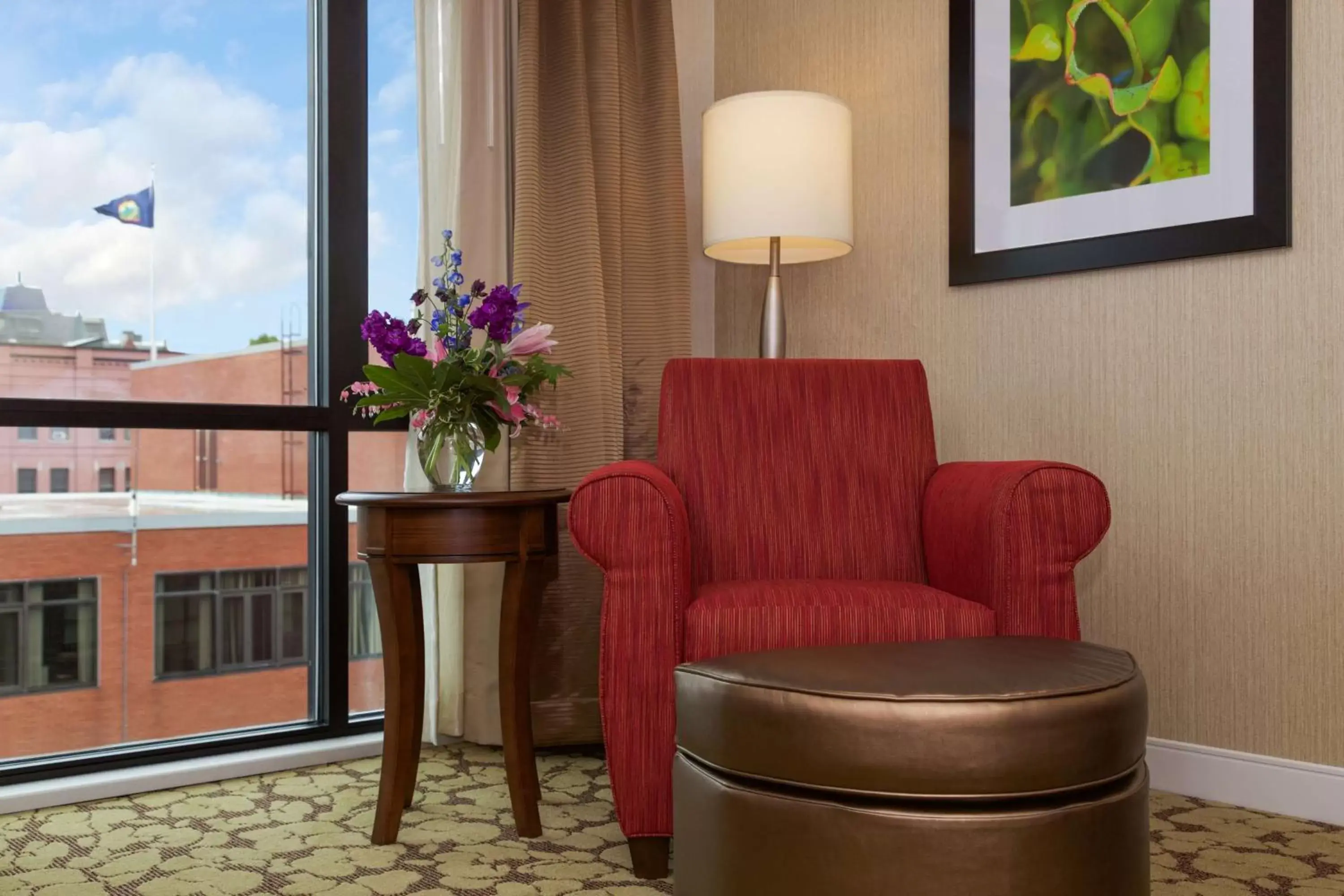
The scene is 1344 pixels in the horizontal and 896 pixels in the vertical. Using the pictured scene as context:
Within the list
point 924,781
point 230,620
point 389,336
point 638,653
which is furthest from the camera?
point 230,620

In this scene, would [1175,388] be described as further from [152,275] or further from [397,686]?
[152,275]

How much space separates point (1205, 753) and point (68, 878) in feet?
7.47

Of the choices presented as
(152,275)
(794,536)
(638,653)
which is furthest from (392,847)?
(152,275)

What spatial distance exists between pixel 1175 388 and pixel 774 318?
963 millimetres

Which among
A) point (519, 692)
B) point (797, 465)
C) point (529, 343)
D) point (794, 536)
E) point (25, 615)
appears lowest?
point (519, 692)

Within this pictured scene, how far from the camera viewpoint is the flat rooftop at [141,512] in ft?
8.12

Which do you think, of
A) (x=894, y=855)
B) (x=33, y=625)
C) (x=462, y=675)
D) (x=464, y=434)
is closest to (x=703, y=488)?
(x=464, y=434)

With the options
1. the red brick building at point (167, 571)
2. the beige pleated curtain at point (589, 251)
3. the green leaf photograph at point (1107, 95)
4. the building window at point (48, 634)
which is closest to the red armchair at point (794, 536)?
the beige pleated curtain at point (589, 251)

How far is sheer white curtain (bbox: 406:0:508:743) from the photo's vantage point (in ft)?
9.32

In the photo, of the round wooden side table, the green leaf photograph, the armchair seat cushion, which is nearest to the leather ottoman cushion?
the armchair seat cushion

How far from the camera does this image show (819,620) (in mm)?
1896

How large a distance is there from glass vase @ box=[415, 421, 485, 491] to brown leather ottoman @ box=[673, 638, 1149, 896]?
98 centimetres

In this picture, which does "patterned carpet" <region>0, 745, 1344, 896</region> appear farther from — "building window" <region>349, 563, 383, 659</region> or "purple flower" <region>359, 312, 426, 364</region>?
"purple flower" <region>359, 312, 426, 364</region>

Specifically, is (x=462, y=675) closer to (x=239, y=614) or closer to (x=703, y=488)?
(x=239, y=614)
